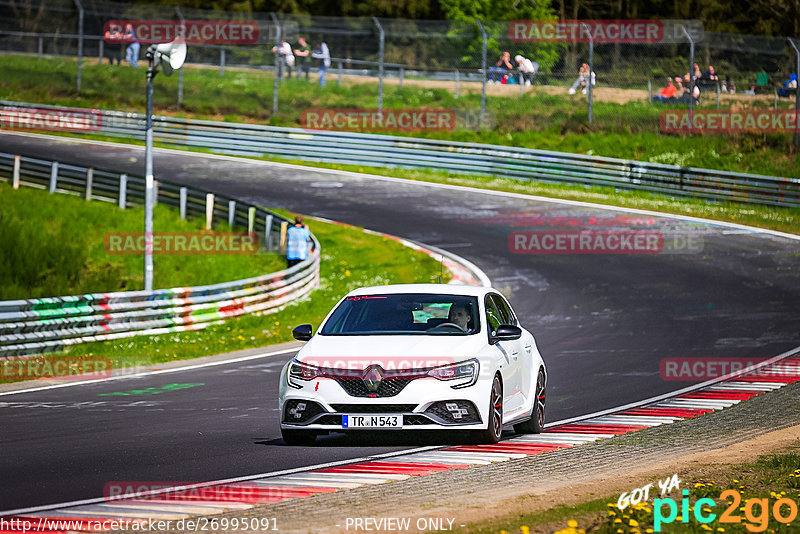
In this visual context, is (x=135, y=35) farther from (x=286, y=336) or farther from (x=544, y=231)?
(x=286, y=336)

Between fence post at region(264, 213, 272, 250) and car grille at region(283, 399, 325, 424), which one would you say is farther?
fence post at region(264, 213, 272, 250)

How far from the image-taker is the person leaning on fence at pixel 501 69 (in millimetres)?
40406

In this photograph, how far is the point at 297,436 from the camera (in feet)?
34.8

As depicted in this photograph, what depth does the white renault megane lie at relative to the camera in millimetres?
10102

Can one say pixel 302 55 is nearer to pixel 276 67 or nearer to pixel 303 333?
pixel 276 67

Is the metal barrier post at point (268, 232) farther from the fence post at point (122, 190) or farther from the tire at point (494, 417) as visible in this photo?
the tire at point (494, 417)

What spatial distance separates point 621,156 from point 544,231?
9.59 meters

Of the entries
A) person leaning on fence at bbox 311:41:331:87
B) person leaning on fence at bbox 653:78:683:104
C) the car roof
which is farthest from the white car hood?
person leaning on fence at bbox 311:41:331:87

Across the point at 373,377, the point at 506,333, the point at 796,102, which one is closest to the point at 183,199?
the point at 796,102

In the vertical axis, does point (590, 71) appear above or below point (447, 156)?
above

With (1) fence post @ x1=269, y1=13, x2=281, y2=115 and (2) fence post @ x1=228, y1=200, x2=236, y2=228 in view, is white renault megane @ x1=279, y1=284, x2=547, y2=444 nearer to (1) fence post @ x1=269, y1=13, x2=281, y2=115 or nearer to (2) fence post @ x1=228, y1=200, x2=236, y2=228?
(2) fence post @ x1=228, y1=200, x2=236, y2=228

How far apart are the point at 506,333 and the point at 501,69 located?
30760 millimetres

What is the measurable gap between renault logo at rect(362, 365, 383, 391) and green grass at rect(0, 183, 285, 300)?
1704 centimetres

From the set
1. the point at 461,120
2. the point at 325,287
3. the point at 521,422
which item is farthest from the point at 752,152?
the point at 521,422
